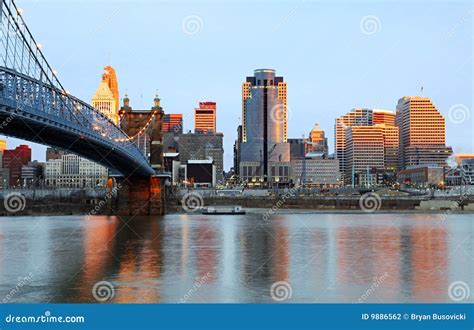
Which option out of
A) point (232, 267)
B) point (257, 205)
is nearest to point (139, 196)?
point (257, 205)

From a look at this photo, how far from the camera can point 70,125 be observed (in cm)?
4438

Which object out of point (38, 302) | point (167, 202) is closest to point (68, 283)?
point (38, 302)

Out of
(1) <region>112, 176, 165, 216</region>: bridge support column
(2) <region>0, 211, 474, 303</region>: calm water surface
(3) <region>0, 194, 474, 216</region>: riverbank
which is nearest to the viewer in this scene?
(2) <region>0, 211, 474, 303</region>: calm water surface

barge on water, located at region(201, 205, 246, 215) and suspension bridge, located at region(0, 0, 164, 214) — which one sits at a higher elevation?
suspension bridge, located at region(0, 0, 164, 214)

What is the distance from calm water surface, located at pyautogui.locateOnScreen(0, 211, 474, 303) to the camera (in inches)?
856

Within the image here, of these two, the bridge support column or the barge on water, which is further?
the barge on water

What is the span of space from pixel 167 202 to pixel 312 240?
5679 centimetres

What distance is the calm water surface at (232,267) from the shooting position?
21750 mm

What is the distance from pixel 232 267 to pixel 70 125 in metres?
21.0
